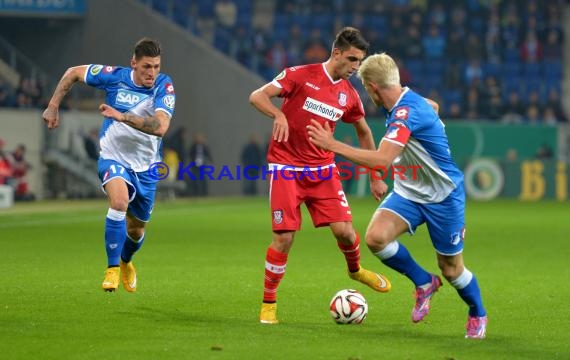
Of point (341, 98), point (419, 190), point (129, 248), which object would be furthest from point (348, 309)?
point (129, 248)

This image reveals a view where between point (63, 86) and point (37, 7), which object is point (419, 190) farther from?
point (37, 7)

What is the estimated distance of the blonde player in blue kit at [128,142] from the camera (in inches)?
396

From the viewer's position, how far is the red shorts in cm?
892

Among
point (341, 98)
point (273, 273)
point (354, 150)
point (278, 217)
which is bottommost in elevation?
point (273, 273)

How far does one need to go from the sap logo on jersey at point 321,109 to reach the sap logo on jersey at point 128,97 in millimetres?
1945

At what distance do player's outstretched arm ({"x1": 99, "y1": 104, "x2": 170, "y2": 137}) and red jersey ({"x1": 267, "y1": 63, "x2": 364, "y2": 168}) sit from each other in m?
1.07

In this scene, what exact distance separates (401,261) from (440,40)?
2709 centimetres

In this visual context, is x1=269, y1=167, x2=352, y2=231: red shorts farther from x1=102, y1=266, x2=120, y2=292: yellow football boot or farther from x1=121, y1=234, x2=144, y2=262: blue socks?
x1=121, y1=234, x2=144, y2=262: blue socks

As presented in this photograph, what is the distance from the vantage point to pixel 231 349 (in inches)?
291

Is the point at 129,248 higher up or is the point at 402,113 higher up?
the point at 402,113

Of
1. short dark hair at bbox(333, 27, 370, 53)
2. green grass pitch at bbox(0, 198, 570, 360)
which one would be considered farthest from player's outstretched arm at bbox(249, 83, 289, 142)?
green grass pitch at bbox(0, 198, 570, 360)

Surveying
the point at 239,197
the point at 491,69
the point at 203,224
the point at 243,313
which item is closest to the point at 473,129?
the point at 491,69

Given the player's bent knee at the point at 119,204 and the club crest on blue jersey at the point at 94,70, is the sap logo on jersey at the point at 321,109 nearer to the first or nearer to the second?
the player's bent knee at the point at 119,204

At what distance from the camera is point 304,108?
363 inches
